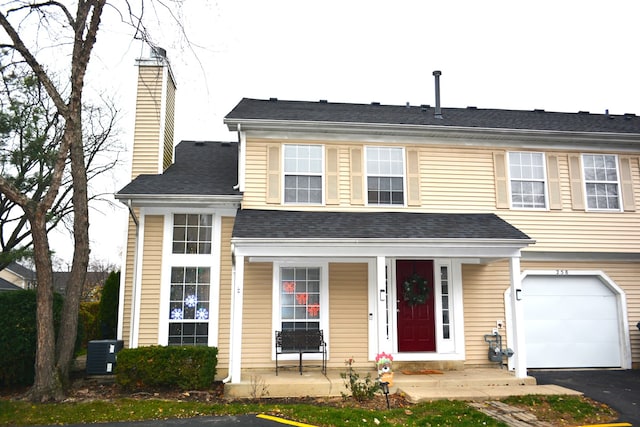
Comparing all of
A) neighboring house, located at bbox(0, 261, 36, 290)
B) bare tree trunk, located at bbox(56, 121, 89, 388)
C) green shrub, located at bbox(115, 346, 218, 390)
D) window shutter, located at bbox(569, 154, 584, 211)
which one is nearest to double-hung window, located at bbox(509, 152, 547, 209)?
window shutter, located at bbox(569, 154, 584, 211)

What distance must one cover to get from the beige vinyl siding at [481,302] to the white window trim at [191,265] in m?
5.42

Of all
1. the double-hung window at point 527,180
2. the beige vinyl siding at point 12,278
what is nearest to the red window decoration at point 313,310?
the double-hung window at point 527,180

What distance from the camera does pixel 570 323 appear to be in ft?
34.0

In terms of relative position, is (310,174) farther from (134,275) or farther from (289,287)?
(134,275)

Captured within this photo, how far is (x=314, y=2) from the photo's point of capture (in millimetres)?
9508

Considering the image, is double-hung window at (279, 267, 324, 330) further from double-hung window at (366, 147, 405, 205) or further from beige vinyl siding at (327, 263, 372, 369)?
double-hung window at (366, 147, 405, 205)

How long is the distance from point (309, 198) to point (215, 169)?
2.72m

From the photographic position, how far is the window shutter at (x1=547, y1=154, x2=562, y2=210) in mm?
10492

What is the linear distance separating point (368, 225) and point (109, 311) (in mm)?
7197

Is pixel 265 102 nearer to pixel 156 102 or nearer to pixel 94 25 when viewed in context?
pixel 156 102

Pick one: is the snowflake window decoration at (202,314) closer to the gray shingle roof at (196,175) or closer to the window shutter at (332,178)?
the gray shingle roof at (196,175)

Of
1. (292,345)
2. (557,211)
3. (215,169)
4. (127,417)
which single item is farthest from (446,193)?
→ (127,417)

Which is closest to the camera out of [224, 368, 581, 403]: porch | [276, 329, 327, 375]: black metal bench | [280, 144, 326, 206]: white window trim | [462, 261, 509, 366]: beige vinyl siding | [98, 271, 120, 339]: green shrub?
[224, 368, 581, 403]: porch

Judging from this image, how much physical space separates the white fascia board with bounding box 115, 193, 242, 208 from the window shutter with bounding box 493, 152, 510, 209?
19.3 feet
